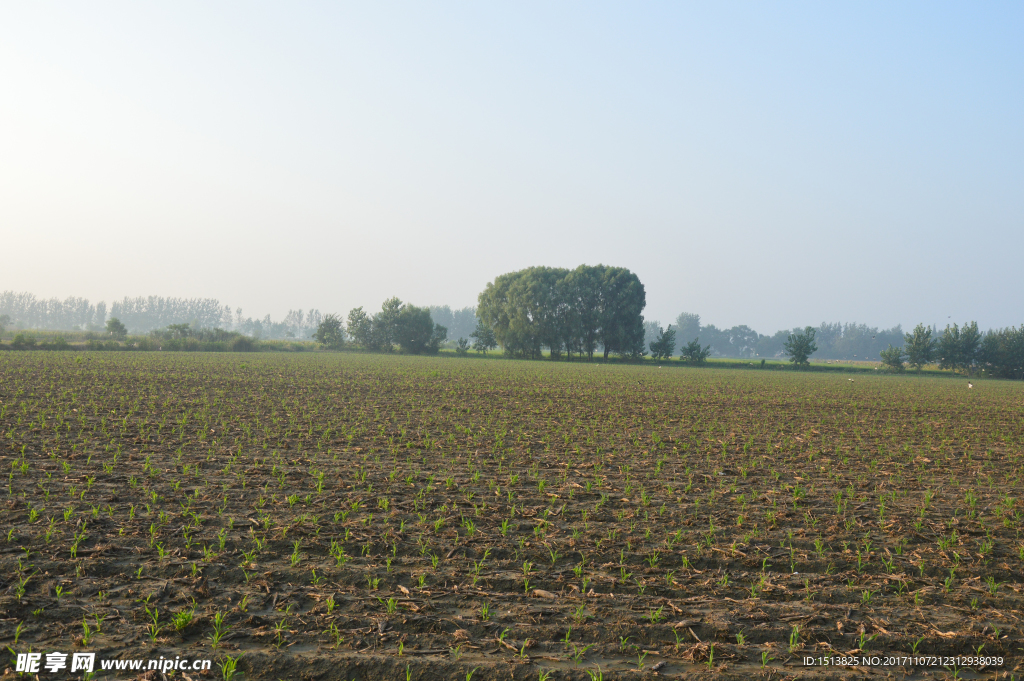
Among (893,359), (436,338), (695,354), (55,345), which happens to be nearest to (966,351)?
(893,359)

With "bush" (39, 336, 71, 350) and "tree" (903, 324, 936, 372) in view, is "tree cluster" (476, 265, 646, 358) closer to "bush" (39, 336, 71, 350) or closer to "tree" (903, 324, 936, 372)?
"tree" (903, 324, 936, 372)

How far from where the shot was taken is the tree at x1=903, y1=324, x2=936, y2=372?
83.2 metres

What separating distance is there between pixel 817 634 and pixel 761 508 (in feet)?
13.0

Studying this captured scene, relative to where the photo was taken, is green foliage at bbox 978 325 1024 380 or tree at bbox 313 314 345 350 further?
tree at bbox 313 314 345 350

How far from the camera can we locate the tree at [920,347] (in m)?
83.2

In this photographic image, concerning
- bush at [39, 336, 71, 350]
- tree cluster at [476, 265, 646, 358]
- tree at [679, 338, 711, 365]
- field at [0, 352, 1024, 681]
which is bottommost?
field at [0, 352, 1024, 681]

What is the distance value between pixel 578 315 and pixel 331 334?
141 ft

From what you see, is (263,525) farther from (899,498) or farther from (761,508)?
(899,498)

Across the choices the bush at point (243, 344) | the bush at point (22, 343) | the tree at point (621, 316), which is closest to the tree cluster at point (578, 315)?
the tree at point (621, 316)

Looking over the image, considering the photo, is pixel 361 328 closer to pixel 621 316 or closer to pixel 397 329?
pixel 397 329

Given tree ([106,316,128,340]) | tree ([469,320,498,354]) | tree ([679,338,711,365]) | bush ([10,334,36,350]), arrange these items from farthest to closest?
tree ([469,320,498,354]) < tree ([679,338,711,365]) < tree ([106,316,128,340]) < bush ([10,334,36,350])

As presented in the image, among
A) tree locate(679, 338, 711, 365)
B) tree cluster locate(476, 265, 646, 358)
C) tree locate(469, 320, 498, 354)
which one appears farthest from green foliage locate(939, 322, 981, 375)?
tree locate(469, 320, 498, 354)

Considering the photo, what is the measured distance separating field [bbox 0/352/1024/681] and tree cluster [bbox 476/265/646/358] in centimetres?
7455

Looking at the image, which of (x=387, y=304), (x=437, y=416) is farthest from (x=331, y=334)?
(x=437, y=416)
